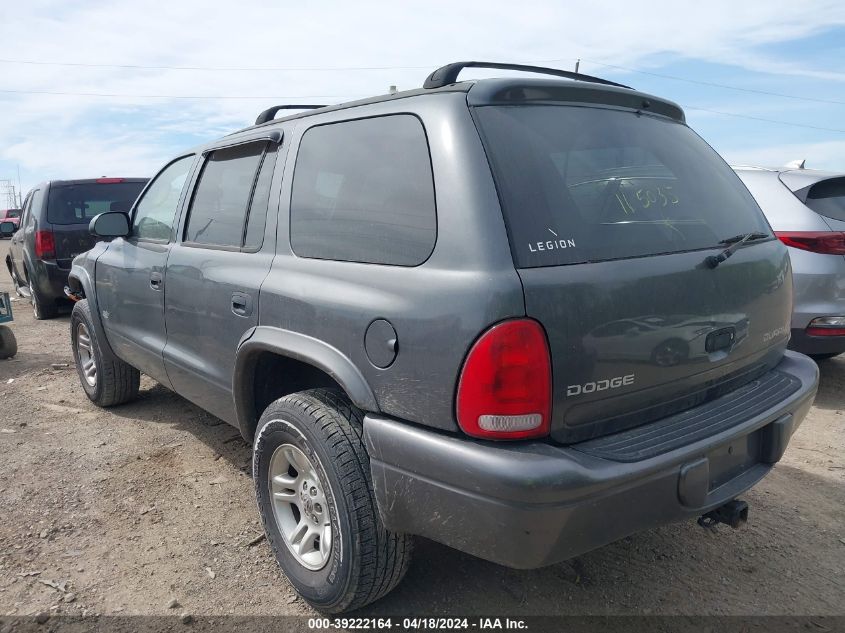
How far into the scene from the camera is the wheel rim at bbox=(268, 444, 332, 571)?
2479 millimetres

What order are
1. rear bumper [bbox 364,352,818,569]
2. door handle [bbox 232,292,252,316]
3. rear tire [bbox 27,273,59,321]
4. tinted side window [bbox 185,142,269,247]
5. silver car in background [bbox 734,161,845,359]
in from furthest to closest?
rear tire [bbox 27,273,59,321] < silver car in background [bbox 734,161,845,359] < tinted side window [bbox 185,142,269,247] < door handle [bbox 232,292,252,316] < rear bumper [bbox 364,352,818,569]

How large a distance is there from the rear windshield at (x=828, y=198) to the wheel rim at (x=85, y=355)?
5326 mm

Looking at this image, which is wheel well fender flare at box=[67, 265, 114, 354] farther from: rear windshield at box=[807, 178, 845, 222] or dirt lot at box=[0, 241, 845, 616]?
rear windshield at box=[807, 178, 845, 222]

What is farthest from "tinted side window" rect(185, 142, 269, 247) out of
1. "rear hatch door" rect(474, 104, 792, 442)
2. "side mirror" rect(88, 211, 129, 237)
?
"rear hatch door" rect(474, 104, 792, 442)

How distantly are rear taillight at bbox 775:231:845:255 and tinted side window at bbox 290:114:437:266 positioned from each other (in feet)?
12.1

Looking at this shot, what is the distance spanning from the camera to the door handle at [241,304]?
2760mm

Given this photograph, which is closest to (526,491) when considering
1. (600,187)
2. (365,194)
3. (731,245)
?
(600,187)

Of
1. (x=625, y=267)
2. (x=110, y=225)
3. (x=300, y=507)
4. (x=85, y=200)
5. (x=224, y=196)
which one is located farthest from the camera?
(x=85, y=200)

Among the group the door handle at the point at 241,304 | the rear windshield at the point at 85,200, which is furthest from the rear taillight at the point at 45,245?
the door handle at the point at 241,304

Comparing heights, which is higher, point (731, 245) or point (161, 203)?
point (161, 203)

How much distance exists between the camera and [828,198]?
16.1ft

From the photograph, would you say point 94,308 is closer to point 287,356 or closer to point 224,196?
point 224,196

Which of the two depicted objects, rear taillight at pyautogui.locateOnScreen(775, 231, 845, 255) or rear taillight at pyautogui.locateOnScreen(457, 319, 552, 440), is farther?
rear taillight at pyautogui.locateOnScreen(775, 231, 845, 255)

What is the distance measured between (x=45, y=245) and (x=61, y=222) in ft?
1.09
